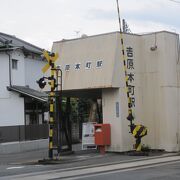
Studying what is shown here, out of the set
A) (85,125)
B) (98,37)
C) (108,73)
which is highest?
(98,37)

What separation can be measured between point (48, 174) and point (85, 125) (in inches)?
348

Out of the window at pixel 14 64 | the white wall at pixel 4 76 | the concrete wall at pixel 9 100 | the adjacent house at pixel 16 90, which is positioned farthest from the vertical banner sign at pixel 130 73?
the window at pixel 14 64

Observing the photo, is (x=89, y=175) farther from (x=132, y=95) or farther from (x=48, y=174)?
(x=132, y=95)

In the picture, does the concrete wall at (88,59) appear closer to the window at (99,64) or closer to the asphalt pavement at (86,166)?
the window at (99,64)

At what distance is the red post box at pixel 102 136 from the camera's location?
75.6ft

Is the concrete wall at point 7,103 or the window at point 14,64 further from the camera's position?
the window at point 14,64

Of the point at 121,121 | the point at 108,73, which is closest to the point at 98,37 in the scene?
the point at 108,73

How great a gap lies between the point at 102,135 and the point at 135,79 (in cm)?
310

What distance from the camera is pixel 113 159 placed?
2056 centimetres

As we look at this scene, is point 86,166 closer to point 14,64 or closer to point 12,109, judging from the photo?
point 12,109

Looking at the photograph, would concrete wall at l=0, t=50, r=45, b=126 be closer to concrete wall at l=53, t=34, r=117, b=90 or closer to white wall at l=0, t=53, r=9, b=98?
white wall at l=0, t=53, r=9, b=98

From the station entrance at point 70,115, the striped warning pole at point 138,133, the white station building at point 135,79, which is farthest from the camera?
the station entrance at point 70,115

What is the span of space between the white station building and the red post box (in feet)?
0.79

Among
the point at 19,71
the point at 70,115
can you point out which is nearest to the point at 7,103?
the point at 19,71
